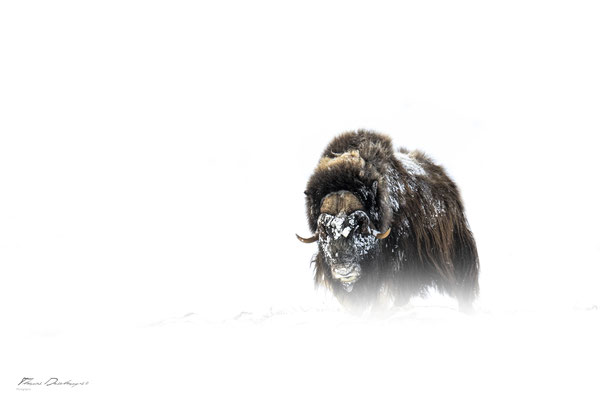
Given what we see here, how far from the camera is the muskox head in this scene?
3.35 meters

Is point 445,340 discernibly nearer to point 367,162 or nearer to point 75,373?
point 367,162

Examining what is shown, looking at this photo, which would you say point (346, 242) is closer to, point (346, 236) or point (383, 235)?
point (346, 236)

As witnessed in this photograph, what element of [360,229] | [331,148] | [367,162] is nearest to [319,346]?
[360,229]

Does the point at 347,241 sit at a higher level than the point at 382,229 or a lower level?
lower

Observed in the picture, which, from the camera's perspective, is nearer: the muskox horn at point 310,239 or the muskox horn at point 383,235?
the muskox horn at point 383,235

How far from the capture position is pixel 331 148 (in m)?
4.26

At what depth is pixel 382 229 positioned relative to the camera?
357 cm

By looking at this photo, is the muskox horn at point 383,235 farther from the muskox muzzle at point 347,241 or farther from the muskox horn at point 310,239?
the muskox horn at point 310,239

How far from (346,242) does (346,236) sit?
45 millimetres

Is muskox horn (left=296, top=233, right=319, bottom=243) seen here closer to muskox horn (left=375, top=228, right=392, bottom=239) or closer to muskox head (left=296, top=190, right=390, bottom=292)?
muskox head (left=296, top=190, right=390, bottom=292)

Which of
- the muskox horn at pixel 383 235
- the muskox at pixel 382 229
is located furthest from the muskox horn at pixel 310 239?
the muskox horn at pixel 383 235

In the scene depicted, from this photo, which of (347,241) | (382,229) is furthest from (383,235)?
(347,241)

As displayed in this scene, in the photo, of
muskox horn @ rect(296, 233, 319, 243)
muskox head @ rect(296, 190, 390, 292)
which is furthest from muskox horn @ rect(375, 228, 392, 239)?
muskox horn @ rect(296, 233, 319, 243)

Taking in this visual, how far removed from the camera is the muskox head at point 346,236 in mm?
3348
